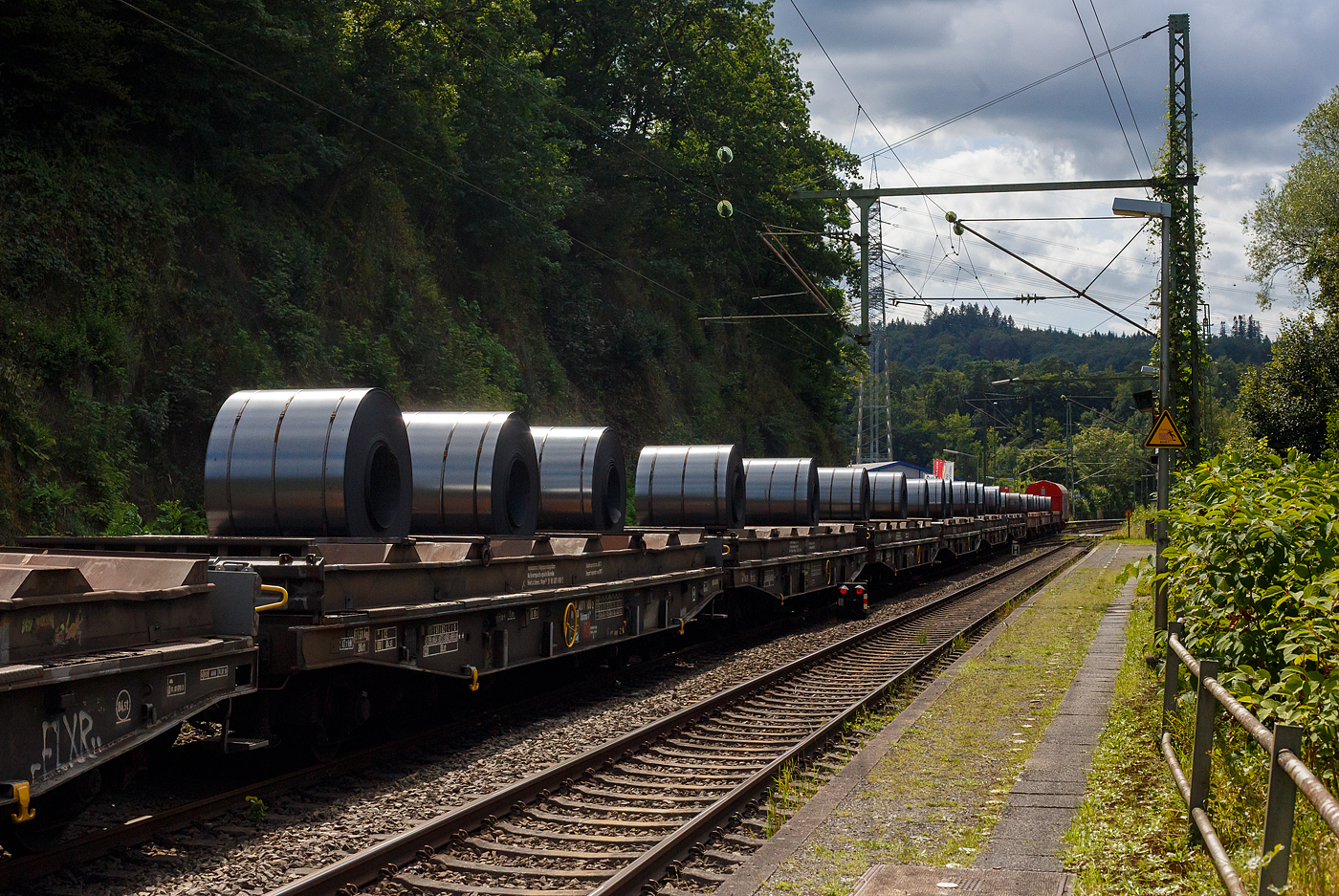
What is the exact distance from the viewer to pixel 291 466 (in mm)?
9617

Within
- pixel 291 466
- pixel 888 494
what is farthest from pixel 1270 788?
pixel 888 494

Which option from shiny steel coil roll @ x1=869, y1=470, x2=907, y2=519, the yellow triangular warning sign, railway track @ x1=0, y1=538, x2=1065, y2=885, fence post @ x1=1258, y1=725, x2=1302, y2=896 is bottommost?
railway track @ x1=0, y1=538, x2=1065, y2=885

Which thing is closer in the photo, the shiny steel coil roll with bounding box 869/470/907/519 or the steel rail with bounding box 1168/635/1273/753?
the steel rail with bounding box 1168/635/1273/753

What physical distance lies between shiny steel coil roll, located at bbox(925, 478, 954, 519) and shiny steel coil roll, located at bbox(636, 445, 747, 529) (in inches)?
800

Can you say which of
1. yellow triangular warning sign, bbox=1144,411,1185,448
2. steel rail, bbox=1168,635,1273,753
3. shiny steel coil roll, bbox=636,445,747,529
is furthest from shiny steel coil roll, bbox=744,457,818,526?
steel rail, bbox=1168,635,1273,753

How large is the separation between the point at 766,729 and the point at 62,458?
13.8 m

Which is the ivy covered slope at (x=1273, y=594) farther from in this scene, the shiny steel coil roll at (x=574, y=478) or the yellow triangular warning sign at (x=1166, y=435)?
the yellow triangular warning sign at (x=1166, y=435)

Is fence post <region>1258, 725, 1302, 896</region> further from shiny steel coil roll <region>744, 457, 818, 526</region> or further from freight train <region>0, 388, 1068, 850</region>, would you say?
shiny steel coil roll <region>744, 457, 818, 526</region>

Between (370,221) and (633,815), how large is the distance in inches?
1076

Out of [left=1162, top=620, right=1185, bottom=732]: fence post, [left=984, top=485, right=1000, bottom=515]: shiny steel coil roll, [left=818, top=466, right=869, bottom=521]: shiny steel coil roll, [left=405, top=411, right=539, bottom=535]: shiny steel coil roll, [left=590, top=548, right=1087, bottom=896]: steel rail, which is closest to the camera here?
[left=590, top=548, right=1087, bottom=896]: steel rail

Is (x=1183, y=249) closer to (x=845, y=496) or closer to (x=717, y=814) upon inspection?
(x=845, y=496)

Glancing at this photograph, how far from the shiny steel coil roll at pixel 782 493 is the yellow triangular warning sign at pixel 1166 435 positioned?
22.3 feet

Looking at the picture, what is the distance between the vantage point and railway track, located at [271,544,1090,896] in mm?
6371

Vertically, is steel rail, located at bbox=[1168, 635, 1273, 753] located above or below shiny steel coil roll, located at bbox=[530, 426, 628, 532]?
below
